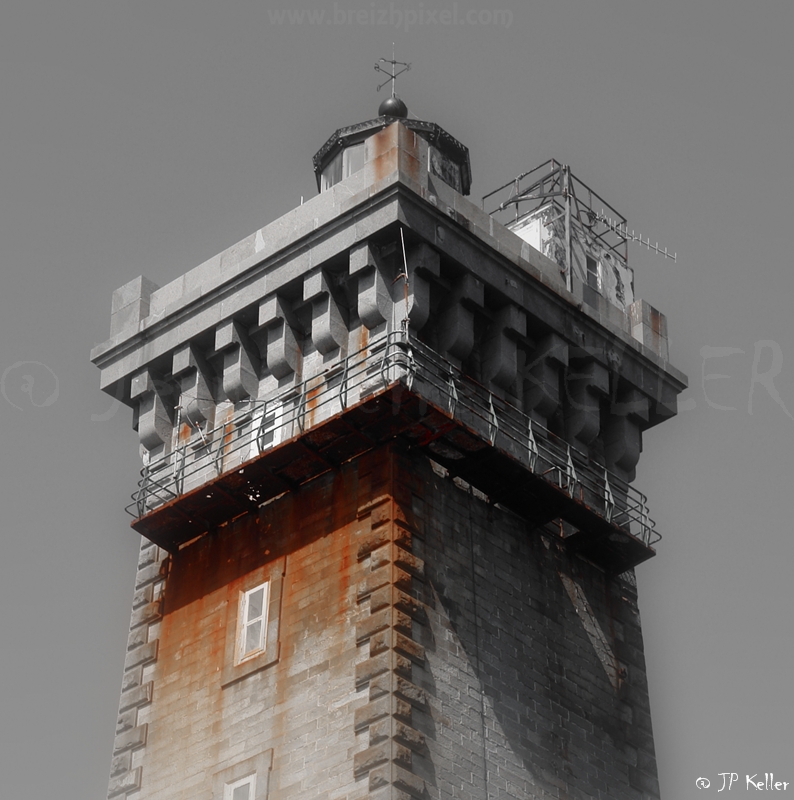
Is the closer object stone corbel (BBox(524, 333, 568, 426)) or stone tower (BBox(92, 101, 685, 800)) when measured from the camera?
stone tower (BBox(92, 101, 685, 800))

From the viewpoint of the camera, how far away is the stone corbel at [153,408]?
46125mm

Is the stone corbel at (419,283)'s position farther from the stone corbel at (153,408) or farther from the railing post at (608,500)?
the stone corbel at (153,408)

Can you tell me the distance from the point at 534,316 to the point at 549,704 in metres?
8.43

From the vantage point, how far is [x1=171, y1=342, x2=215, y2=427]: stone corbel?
45.7m

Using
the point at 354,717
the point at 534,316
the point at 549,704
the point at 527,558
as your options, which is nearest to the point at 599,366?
the point at 534,316

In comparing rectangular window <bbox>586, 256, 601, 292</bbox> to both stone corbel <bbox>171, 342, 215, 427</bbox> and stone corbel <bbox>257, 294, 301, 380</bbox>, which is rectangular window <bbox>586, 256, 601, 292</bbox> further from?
stone corbel <bbox>171, 342, 215, 427</bbox>

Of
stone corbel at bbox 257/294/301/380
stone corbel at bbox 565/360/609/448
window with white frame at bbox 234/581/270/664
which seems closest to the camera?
window with white frame at bbox 234/581/270/664

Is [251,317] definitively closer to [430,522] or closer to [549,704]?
[430,522]

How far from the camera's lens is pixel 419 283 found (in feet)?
142

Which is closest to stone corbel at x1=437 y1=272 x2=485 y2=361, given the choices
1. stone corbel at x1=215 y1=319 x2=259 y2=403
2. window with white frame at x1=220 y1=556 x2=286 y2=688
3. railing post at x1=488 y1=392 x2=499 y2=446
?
railing post at x1=488 y1=392 x2=499 y2=446

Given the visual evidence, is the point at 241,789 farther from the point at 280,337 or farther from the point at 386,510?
the point at 280,337

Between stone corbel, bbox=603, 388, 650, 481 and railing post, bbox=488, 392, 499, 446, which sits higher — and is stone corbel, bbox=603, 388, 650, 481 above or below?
above

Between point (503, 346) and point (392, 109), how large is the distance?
8.68 metres

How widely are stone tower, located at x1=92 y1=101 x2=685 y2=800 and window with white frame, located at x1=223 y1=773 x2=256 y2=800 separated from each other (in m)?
0.04
